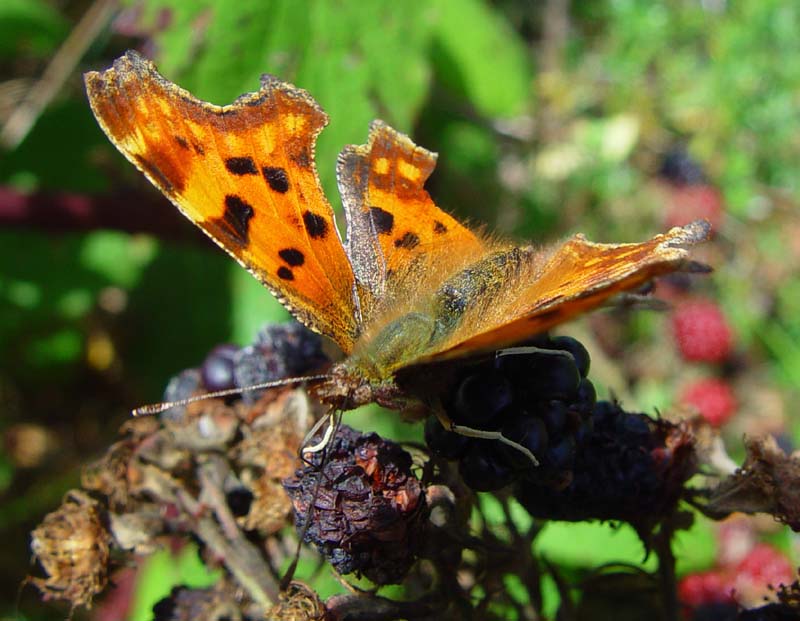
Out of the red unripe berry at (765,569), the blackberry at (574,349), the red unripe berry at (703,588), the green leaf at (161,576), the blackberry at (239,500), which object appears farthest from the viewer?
the green leaf at (161,576)

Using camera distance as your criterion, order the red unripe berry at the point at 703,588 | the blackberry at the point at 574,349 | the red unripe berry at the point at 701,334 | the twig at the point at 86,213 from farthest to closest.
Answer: the red unripe berry at the point at 701,334 → the twig at the point at 86,213 → the red unripe berry at the point at 703,588 → the blackberry at the point at 574,349

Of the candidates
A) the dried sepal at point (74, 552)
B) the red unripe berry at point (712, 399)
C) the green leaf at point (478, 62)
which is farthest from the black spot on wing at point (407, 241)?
the green leaf at point (478, 62)

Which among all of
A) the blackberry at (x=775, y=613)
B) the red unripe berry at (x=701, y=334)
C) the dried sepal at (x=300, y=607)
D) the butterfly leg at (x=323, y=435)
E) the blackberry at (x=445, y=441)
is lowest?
the red unripe berry at (x=701, y=334)

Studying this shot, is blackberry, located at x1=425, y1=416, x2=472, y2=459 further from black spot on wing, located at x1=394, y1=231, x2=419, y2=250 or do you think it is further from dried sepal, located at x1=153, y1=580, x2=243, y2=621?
dried sepal, located at x1=153, y1=580, x2=243, y2=621

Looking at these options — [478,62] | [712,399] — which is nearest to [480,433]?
[712,399]

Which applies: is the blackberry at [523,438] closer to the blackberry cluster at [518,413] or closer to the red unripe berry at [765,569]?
the blackberry cluster at [518,413]

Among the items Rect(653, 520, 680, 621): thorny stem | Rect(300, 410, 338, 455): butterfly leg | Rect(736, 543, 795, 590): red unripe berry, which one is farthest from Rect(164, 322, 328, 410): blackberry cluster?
Rect(736, 543, 795, 590): red unripe berry
